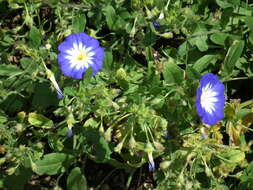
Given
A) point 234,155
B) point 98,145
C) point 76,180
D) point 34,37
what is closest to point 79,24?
point 34,37

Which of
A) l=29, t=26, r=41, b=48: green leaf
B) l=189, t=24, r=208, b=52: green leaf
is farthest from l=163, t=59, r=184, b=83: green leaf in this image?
l=29, t=26, r=41, b=48: green leaf

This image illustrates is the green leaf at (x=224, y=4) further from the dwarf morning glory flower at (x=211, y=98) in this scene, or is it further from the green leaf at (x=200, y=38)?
the dwarf morning glory flower at (x=211, y=98)

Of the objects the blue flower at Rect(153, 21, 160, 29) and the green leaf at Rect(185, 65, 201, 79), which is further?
the blue flower at Rect(153, 21, 160, 29)

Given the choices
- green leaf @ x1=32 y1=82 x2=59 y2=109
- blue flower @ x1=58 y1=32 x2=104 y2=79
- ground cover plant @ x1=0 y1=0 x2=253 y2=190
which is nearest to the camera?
ground cover plant @ x1=0 y1=0 x2=253 y2=190

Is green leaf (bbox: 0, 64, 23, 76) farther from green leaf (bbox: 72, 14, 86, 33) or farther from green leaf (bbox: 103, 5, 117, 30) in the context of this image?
green leaf (bbox: 103, 5, 117, 30)

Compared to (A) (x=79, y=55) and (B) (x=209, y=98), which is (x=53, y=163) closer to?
(A) (x=79, y=55)

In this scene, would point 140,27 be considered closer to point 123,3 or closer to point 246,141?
point 123,3

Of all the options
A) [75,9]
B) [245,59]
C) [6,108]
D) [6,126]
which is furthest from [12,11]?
[245,59]
